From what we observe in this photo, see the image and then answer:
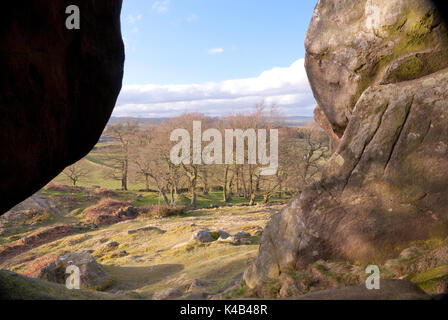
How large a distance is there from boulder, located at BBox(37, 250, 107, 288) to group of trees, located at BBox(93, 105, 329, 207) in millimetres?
26118

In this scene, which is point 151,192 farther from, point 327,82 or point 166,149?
point 327,82

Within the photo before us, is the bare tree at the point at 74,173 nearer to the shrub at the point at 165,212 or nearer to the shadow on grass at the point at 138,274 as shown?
the shrub at the point at 165,212

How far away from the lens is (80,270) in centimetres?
1423

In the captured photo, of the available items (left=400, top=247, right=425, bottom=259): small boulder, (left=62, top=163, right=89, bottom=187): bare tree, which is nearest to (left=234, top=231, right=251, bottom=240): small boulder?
(left=400, top=247, right=425, bottom=259): small boulder

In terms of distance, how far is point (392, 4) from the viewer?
754 centimetres

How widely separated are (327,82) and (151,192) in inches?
1874

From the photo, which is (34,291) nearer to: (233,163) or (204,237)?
(204,237)

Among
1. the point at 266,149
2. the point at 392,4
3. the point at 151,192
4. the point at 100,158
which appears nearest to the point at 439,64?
the point at 392,4

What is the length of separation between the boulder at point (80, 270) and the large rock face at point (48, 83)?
32.6 feet

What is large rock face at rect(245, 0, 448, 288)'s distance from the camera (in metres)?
6.20

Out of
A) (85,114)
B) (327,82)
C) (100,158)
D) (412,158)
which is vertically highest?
(327,82)

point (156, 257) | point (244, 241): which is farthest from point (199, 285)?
point (156, 257)

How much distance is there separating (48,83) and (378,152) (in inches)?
261

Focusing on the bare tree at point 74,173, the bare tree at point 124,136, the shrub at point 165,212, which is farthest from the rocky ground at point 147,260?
the bare tree at point 124,136
